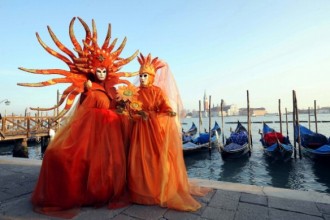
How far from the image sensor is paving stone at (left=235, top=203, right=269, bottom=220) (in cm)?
227

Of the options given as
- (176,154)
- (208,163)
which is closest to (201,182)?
(176,154)

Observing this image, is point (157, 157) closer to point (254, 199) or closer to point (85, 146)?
point (85, 146)

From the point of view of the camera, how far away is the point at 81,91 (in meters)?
3.16

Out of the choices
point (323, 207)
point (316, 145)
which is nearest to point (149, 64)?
point (323, 207)

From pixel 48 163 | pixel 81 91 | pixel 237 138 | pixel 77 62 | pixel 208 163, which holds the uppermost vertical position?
pixel 77 62

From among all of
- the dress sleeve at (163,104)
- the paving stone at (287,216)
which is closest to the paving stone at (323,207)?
the paving stone at (287,216)

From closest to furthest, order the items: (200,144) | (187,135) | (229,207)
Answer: (229,207)
(200,144)
(187,135)

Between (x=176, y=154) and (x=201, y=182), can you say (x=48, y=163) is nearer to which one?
(x=176, y=154)

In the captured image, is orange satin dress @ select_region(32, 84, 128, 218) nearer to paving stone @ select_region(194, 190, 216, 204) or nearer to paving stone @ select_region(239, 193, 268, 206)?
paving stone @ select_region(194, 190, 216, 204)

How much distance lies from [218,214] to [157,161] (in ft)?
3.01

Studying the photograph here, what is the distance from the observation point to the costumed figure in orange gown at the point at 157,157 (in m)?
2.62

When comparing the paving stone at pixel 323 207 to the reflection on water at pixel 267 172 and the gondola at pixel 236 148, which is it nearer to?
the reflection on water at pixel 267 172

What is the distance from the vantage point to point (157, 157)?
2.81 metres

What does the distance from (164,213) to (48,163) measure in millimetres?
1438
